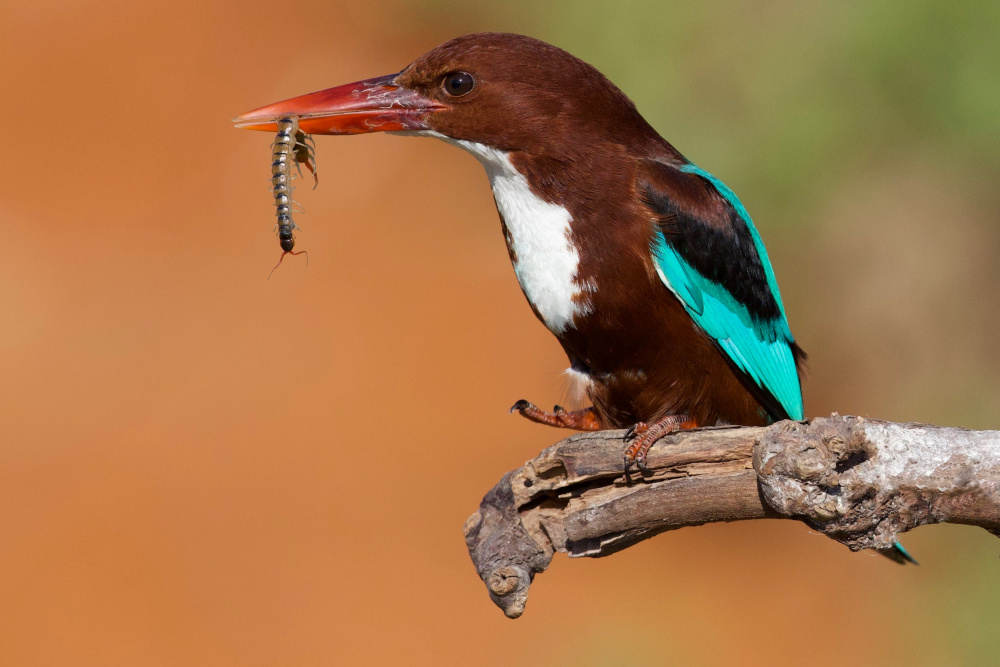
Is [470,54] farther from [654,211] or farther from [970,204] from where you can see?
[970,204]

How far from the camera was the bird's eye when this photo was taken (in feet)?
7.92

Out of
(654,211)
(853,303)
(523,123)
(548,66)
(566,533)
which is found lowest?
(566,533)

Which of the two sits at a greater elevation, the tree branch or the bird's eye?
the bird's eye

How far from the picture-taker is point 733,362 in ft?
8.17

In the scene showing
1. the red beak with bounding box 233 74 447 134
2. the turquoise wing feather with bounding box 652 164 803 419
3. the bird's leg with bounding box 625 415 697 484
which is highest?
the red beak with bounding box 233 74 447 134

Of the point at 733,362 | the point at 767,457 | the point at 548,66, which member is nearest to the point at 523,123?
the point at 548,66

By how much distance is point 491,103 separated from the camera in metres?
2.38

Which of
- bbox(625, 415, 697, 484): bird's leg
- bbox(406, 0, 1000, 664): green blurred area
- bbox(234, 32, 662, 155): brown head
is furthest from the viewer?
bbox(406, 0, 1000, 664): green blurred area

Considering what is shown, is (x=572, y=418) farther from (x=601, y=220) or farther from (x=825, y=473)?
(x=825, y=473)

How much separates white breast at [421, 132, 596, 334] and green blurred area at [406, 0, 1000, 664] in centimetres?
278

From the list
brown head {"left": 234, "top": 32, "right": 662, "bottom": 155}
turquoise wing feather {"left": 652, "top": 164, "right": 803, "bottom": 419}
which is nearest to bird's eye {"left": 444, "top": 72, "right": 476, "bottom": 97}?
brown head {"left": 234, "top": 32, "right": 662, "bottom": 155}

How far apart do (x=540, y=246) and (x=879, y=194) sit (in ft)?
11.0

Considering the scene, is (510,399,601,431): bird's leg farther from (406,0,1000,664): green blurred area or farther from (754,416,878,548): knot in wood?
(406,0,1000,664): green blurred area

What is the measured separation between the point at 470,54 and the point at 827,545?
4027 mm
